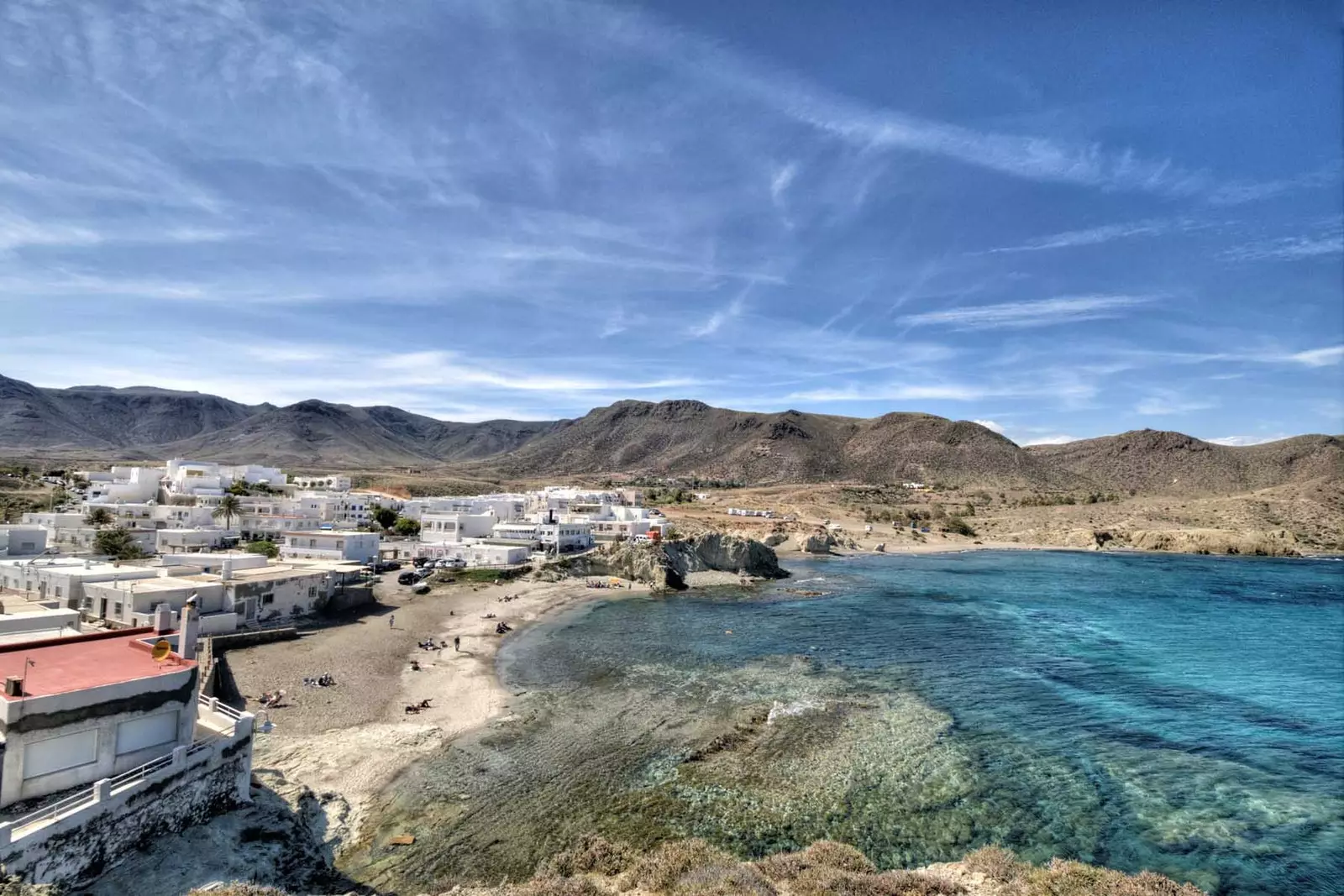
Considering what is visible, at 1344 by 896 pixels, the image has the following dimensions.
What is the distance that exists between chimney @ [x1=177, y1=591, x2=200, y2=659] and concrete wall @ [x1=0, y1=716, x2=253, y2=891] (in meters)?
3.55

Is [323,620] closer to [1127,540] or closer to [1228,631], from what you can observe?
[1228,631]

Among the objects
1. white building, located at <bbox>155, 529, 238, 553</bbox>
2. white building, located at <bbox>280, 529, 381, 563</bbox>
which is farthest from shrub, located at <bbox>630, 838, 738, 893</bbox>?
white building, located at <bbox>155, 529, 238, 553</bbox>

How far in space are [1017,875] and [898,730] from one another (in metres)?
12.1

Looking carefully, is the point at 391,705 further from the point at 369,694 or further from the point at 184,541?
the point at 184,541

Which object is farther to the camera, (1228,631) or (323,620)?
(1228,631)

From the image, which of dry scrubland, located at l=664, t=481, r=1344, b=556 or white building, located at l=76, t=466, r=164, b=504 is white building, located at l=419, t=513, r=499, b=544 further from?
white building, located at l=76, t=466, r=164, b=504

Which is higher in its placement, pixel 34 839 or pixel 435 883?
pixel 34 839

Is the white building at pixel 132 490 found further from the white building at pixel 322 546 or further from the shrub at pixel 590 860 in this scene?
the shrub at pixel 590 860

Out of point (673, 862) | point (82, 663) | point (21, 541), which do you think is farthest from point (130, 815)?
point (21, 541)

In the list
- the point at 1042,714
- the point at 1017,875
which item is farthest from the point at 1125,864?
the point at 1042,714

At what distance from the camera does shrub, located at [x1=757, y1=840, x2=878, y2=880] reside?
1538 centimetres

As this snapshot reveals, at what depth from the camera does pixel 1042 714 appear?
30547 millimetres

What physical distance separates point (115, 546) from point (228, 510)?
1611 cm

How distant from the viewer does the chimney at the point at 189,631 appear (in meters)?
18.5
